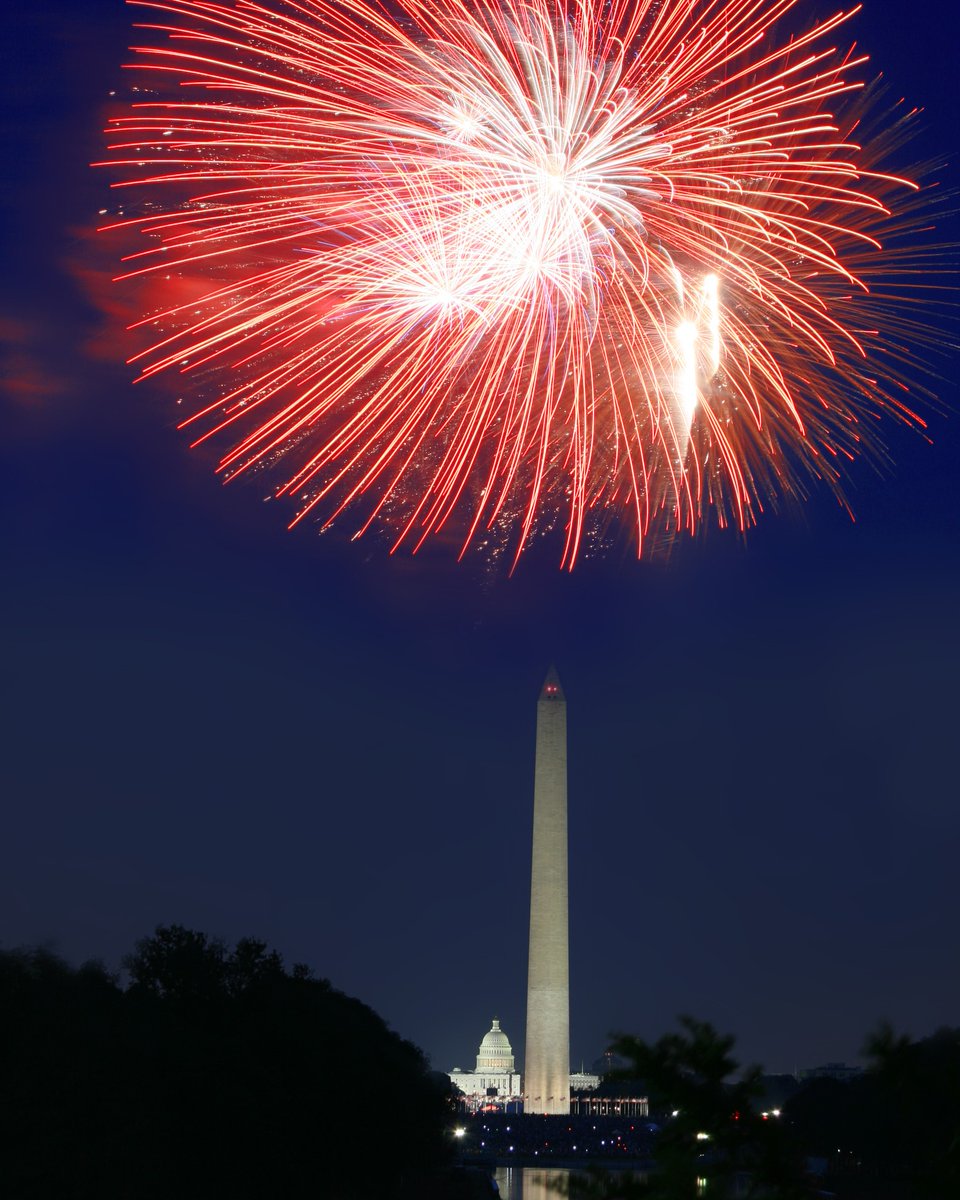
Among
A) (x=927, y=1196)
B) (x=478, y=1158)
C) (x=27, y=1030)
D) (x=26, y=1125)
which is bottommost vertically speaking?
(x=927, y=1196)

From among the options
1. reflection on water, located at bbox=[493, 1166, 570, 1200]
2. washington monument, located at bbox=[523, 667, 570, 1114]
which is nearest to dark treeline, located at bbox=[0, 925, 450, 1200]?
reflection on water, located at bbox=[493, 1166, 570, 1200]

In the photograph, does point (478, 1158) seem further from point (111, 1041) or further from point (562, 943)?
point (111, 1041)

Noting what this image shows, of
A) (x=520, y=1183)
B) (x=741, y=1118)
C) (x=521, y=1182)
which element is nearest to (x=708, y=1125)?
(x=741, y=1118)

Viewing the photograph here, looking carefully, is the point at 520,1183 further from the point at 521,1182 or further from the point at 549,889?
the point at 549,889

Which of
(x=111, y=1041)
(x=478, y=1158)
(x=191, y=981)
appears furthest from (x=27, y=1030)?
(x=478, y=1158)

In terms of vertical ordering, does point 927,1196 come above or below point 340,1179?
below
